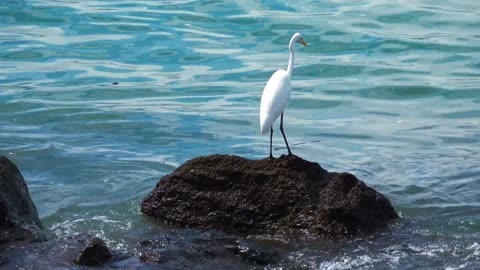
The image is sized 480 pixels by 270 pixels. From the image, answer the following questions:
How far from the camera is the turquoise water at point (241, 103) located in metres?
7.89

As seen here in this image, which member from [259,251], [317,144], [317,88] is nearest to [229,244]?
[259,251]

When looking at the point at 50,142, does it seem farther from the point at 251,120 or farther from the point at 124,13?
the point at 124,13

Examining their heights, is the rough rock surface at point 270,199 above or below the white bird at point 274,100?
below

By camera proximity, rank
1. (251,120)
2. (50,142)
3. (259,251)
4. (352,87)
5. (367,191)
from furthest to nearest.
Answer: (352,87)
(251,120)
(50,142)
(367,191)
(259,251)

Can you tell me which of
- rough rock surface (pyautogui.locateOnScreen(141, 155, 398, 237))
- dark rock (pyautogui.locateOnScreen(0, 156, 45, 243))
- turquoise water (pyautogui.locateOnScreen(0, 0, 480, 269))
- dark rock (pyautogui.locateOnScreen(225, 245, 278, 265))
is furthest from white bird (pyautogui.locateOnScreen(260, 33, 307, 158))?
dark rock (pyautogui.locateOnScreen(0, 156, 45, 243))

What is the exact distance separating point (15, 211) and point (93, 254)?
39.8 inches

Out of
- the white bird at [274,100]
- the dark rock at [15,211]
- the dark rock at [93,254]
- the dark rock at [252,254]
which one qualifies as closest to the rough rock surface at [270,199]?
the white bird at [274,100]

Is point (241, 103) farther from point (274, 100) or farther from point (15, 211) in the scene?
point (15, 211)

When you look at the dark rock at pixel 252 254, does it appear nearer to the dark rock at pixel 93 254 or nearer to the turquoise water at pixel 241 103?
the turquoise water at pixel 241 103

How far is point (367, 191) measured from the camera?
6.77 meters

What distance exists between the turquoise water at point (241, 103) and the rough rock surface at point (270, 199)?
0.75 ft

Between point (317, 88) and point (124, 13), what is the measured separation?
21.2 ft

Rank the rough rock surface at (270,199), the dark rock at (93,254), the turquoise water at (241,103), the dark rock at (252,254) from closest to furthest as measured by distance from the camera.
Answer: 1. the dark rock at (93,254)
2. the dark rock at (252,254)
3. the rough rock surface at (270,199)
4. the turquoise water at (241,103)

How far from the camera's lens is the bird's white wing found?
7.40m
